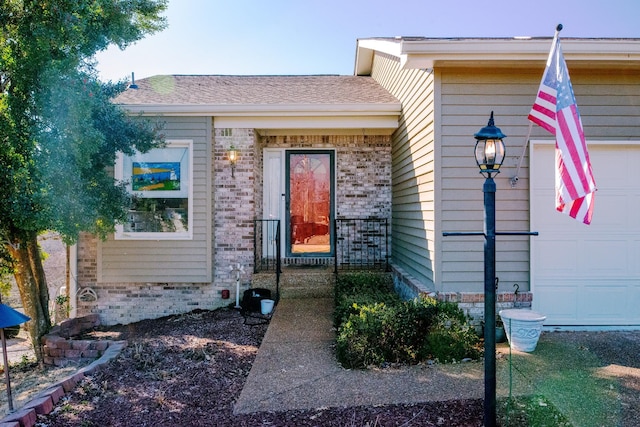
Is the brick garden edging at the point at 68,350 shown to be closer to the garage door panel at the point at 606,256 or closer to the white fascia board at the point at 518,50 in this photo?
the white fascia board at the point at 518,50

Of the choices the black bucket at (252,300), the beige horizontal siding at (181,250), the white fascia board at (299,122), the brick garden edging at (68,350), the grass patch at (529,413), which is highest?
the white fascia board at (299,122)

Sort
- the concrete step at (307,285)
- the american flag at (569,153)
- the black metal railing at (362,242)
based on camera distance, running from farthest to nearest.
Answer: the black metal railing at (362,242) → the concrete step at (307,285) → the american flag at (569,153)

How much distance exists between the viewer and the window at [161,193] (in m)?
6.63

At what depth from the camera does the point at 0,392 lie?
4.50 meters

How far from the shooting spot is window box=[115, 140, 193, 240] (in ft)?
21.8

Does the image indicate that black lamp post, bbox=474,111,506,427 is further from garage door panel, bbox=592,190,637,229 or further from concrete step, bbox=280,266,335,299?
concrete step, bbox=280,266,335,299

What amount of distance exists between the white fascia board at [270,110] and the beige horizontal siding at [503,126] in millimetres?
1925

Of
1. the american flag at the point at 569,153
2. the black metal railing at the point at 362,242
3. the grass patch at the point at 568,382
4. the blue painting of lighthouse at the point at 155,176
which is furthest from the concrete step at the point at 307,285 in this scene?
the american flag at the point at 569,153

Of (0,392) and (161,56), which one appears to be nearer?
(0,392)

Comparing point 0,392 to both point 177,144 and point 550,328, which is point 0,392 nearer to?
point 177,144

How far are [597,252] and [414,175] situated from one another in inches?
92.5

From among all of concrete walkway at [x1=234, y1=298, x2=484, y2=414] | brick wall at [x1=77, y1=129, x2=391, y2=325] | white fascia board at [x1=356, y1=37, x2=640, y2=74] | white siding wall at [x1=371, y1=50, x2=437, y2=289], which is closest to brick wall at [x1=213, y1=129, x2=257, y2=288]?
brick wall at [x1=77, y1=129, x2=391, y2=325]

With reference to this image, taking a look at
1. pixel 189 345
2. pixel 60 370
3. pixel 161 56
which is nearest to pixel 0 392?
pixel 60 370

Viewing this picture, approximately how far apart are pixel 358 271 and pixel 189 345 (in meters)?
3.09
